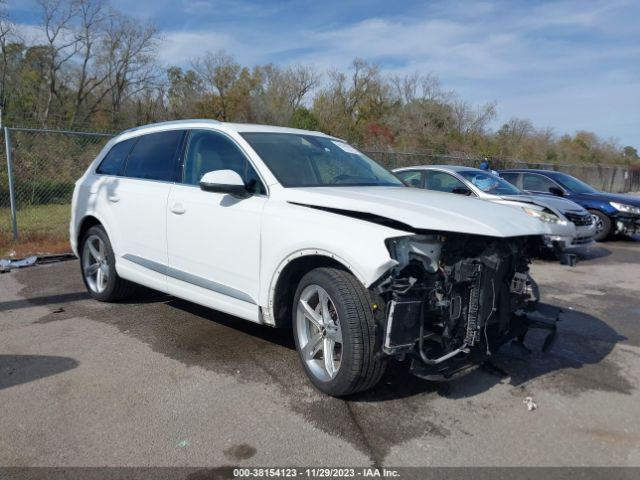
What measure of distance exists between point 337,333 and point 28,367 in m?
2.43

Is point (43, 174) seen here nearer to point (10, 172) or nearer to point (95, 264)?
point (10, 172)

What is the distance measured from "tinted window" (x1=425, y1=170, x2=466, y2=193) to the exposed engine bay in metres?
5.78

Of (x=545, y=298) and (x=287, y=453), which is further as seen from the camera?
(x=545, y=298)

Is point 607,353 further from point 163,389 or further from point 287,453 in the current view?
point 163,389

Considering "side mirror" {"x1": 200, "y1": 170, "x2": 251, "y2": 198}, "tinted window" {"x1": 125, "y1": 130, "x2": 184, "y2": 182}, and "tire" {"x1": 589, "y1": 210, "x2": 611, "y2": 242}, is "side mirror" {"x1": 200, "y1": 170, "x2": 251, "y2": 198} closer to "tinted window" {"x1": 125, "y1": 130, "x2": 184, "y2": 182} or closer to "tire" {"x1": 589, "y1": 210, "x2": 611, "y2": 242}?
"tinted window" {"x1": 125, "y1": 130, "x2": 184, "y2": 182}

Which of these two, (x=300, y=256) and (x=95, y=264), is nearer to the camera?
(x=300, y=256)

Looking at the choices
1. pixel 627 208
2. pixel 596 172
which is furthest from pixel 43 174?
pixel 596 172

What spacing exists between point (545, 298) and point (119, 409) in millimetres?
5060

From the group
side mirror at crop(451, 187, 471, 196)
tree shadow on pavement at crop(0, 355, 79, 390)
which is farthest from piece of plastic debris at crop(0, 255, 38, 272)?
side mirror at crop(451, 187, 471, 196)

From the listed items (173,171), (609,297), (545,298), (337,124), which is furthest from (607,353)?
(337,124)

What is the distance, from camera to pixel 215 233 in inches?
165

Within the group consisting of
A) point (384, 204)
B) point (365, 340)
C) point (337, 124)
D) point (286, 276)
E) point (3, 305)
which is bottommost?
point (3, 305)

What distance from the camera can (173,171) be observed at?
481 centimetres

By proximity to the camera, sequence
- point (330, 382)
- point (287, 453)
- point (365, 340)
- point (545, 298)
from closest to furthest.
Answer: point (287, 453) < point (365, 340) < point (330, 382) < point (545, 298)
